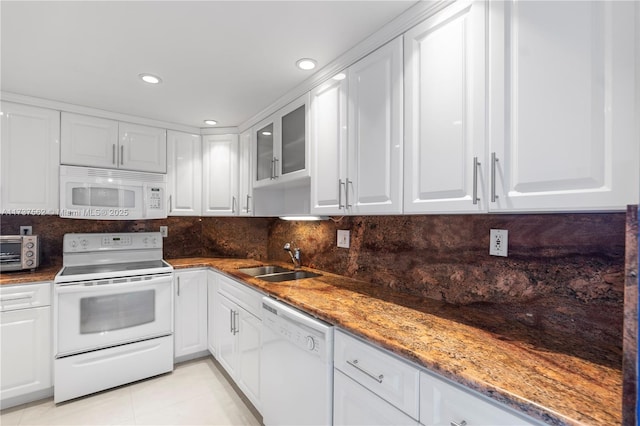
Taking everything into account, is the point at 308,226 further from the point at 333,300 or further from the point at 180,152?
the point at 180,152

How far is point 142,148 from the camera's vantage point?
2.79m

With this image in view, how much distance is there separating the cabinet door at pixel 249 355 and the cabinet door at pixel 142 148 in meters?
1.71

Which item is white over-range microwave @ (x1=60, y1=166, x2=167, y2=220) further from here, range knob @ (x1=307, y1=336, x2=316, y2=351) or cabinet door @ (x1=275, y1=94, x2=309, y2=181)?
range knob @ (x1=307, y1=336, x2=316, y2=351)

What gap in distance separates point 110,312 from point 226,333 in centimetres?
89

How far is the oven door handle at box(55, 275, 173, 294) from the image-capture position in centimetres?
213

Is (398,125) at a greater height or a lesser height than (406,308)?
greater

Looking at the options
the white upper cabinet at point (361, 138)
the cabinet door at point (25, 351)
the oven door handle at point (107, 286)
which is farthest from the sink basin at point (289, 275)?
the cabinet door at point (25, 351)

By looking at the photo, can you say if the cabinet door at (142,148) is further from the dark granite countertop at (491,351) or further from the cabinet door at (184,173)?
the dark granite countertop at (491,351)

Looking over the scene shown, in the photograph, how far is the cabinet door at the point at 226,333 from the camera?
2.27m

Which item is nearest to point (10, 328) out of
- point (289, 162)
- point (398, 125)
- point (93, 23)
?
point (93, 23)

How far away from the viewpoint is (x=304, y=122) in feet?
6.72

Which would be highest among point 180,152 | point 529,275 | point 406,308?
point 180,152

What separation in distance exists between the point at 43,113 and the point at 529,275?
135 inches

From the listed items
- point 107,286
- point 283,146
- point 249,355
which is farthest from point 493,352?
point 107,286
